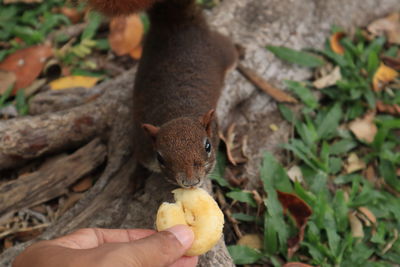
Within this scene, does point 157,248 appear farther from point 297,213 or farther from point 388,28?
point 388,28

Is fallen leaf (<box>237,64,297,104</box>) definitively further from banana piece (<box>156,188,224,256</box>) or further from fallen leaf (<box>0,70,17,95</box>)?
fallen leaf (<box>0,70,17,95</box>)

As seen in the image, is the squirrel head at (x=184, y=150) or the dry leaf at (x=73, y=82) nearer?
the squirrel head at (x=184, y=150)

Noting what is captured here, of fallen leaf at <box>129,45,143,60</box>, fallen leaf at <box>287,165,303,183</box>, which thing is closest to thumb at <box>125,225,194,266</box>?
fallen leaf at <box>287,165,303,183</box>

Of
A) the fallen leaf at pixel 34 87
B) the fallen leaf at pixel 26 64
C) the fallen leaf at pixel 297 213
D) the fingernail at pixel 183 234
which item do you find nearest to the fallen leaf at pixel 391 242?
the fallen leaf at pixel 297 213

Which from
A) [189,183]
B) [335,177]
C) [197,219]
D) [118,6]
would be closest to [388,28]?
[335,177]

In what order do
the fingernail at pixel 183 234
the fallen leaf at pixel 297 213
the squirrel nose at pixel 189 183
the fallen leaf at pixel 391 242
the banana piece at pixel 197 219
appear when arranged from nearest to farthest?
the fingernail at pixel 183 234 → the banana piece at pixel 197 219 → the squirrel nose at pixel 189 183 → the fallen leaf at pixel 297 213 → the fallen leaf at pixel 391 242

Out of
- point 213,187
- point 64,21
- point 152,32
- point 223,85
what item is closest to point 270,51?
point 223,85

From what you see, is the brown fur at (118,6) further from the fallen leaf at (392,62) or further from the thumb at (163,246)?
the fallen leaf at (392,62)
